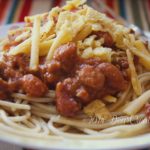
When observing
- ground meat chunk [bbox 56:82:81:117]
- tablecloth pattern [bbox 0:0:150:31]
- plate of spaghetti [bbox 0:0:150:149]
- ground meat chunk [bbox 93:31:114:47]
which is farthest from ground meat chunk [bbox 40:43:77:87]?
tablecloth pattern [bbox 0:0:150:31]

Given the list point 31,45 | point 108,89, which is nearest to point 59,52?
point 31,45

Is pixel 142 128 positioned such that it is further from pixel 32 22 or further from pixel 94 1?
pixel 94 1

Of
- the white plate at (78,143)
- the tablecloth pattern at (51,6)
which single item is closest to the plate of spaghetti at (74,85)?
the white plate at (78,143)

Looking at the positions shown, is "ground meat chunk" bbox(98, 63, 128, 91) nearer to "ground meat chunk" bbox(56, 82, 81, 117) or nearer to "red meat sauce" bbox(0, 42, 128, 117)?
"red meat sauce" bbox(0, 42, 128, 117)

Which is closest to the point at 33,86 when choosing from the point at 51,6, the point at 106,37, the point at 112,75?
the point at 112,75

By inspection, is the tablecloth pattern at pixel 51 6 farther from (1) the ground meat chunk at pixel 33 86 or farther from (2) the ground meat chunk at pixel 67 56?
(1) the ground meat chunk at pixel 33 86

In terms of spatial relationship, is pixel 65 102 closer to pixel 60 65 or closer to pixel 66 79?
pixel 66 79
